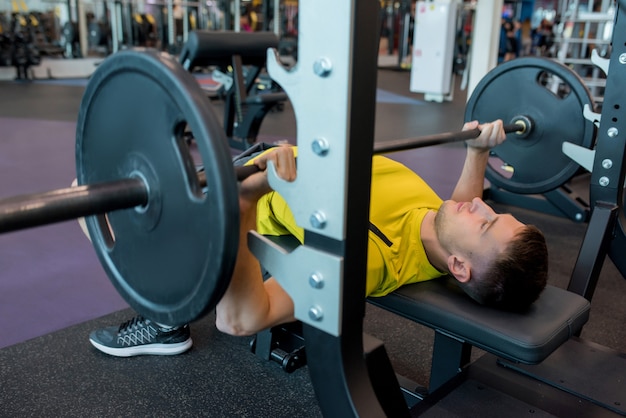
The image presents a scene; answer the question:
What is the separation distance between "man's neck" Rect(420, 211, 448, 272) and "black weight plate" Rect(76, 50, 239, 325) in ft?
2.74

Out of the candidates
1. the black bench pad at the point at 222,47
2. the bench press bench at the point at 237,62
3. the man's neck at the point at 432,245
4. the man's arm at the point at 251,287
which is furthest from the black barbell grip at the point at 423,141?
the bench press bench at the point at 237,62

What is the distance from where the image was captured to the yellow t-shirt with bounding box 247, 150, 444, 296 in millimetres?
1483

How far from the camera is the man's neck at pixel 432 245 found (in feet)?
5.06

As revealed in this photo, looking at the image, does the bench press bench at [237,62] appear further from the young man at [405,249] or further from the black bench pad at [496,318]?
the black bench pad at [496,318]

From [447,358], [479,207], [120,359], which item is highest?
[479,207]

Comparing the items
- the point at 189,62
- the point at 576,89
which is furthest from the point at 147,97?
the point at 189,62

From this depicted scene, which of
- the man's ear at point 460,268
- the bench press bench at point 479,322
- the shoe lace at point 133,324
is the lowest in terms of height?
the shoe lace at point 133,324

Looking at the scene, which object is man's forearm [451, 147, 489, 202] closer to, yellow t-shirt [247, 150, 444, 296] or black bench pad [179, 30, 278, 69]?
yellow t-shirt [247, 150, 444, 296]

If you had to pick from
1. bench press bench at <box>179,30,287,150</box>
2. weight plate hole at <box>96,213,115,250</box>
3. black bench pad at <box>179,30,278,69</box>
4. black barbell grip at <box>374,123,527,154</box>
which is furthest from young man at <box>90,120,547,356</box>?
bench press bench at <box>179,30,287,150</box>

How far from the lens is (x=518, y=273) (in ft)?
4.50

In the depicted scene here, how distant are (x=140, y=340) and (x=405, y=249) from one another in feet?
3.09

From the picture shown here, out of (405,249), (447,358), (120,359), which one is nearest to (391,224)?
(405,249)

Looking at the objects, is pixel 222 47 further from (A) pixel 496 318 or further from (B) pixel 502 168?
(A) pixel 496 318

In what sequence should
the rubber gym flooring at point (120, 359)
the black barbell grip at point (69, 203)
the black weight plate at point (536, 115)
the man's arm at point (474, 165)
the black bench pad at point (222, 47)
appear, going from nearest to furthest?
the black barbell grip at point (69, 203), the rubber gym flooring at point (120, 359), the man's arm at point (474, 165), the black weight plate at point (536, 115), the black bench pad at point (222, 47)
